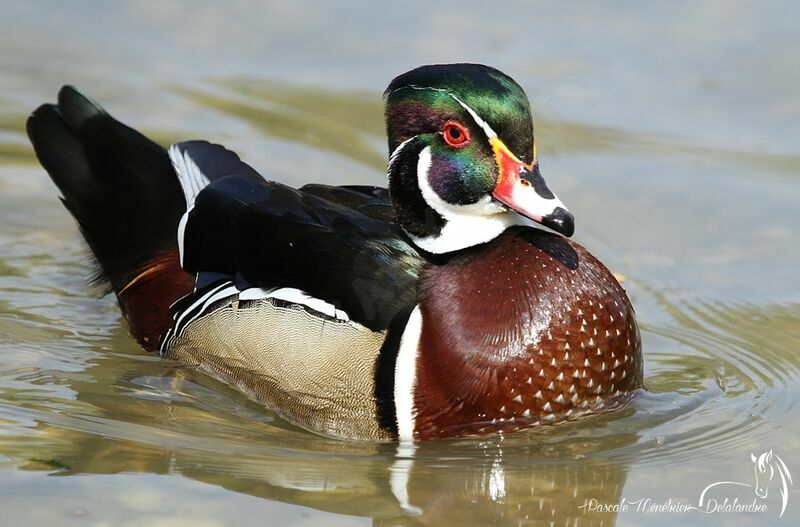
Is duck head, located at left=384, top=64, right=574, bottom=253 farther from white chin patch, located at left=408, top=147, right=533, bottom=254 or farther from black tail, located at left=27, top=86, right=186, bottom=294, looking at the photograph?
black tail, located at left=27, top=86, right=186, bottom=294

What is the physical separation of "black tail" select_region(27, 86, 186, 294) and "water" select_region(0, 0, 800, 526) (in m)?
0.47

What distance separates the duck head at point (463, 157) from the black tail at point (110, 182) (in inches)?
60.4

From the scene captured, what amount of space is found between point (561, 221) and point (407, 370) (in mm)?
931

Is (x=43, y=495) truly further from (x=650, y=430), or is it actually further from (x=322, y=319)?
(x=650, y=430)

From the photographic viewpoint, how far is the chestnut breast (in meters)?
6.02

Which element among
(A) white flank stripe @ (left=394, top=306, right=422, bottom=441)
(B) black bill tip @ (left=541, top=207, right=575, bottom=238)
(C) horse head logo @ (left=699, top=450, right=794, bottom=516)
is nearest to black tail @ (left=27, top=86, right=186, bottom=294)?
(A) white flank stripe @ (left=394, top=306, right=422, bottom=441)

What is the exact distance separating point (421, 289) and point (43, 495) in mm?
1824

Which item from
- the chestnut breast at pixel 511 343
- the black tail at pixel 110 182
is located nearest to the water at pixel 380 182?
the chestnut breast at pixel 511 343

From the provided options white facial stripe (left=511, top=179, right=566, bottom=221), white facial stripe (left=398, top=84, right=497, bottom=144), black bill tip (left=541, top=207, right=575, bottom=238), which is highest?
white facial stripe (left=398, top=84, right=497, bottom=144)

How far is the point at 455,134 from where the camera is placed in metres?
6.06

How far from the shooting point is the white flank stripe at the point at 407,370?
605 centimetres

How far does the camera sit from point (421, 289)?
615 centimetres

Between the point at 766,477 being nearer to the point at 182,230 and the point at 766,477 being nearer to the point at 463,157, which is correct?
the point at 463,157

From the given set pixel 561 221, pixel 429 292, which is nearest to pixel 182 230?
pixel 429 292
